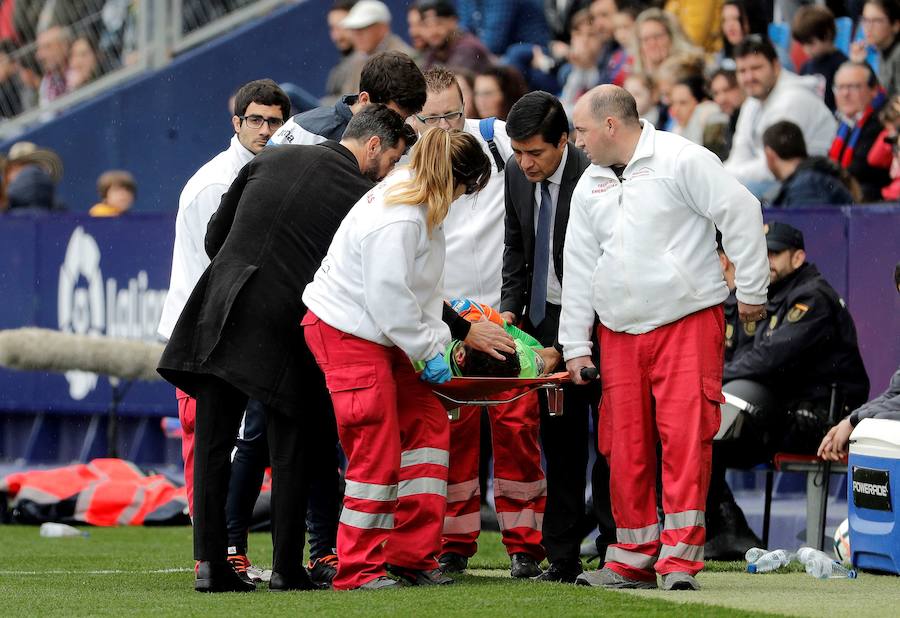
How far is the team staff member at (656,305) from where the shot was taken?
6.82 metres

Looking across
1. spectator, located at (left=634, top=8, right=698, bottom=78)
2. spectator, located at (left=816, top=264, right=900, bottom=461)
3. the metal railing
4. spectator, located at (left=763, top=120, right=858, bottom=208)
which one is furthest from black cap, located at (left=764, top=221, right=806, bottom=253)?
the metal railing

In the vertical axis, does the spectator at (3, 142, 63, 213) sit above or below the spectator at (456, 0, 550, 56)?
below

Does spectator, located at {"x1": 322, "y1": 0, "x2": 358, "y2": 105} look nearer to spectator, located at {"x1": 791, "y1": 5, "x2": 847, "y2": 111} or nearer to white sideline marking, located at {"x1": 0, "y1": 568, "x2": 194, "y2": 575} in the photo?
spectator, located at {"x1": 791, "y1": 5, "x2": 847, "y2": 111}

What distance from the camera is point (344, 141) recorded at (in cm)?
707

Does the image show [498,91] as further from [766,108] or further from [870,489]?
[870,489]

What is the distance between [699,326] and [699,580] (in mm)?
1279

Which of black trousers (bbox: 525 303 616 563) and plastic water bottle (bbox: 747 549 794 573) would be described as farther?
plastic water bottle (bbox: 747 549 794 573)

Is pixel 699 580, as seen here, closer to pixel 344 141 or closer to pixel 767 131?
pixel 344 141

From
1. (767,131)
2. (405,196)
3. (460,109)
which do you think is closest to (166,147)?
(767,131)

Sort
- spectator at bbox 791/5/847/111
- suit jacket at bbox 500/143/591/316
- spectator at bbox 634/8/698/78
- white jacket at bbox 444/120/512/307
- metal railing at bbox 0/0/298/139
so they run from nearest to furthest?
suit jacket at bbox 500/143/591/316 < white jacket at bbox 444/120/512/307 < spectator at bbox 791/5/847/111 < spectator at bbox 634/8/698/78 < metal railing at bbox 0/0/298/139

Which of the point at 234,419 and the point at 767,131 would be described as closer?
the point at 234,419

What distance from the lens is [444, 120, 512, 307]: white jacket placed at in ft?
26.0

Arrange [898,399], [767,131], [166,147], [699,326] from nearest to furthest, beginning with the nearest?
[699,326] → [898,399] → [767,131] → [166,147]

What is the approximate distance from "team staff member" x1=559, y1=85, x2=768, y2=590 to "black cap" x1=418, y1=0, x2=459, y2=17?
7.18 m
